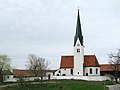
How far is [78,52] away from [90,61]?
425 cm

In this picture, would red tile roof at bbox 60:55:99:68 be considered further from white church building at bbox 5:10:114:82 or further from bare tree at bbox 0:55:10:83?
bare tree at bbox 0:55:10:83

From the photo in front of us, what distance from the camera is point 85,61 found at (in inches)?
3462

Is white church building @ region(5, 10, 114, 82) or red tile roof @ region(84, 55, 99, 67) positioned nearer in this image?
white church building @ region(5, 10, 114, 82)

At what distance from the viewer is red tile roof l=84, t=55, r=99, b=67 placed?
286ft

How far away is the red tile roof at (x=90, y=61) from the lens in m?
87.1

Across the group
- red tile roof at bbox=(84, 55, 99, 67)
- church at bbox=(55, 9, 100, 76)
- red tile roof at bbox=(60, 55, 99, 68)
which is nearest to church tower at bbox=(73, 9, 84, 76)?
church at bbox=(55, 9, 100, 76)

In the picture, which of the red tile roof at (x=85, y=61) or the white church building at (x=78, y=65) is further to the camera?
the red tile roof at (x=85, y=61)

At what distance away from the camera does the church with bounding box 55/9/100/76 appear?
3386 inches

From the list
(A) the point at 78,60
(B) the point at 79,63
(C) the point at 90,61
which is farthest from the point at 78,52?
(C) the point at 90,61

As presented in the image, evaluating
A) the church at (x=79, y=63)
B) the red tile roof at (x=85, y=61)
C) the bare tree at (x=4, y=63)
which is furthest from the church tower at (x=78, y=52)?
the bare tree at (x=4, y=63)

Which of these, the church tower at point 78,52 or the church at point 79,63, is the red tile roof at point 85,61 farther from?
the church tower at point 78,52

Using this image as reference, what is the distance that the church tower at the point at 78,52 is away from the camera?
85875 millimetres

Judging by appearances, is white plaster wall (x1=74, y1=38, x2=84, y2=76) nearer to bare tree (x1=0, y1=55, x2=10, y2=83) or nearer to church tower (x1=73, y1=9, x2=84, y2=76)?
church tower (x1=73, y1=9, x2=84, y2=76)

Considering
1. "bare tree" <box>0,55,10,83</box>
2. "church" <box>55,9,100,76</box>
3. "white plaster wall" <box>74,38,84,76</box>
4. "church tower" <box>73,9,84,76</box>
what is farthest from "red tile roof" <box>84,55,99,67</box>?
"bare tree" <box>0,55,10,83</box>
